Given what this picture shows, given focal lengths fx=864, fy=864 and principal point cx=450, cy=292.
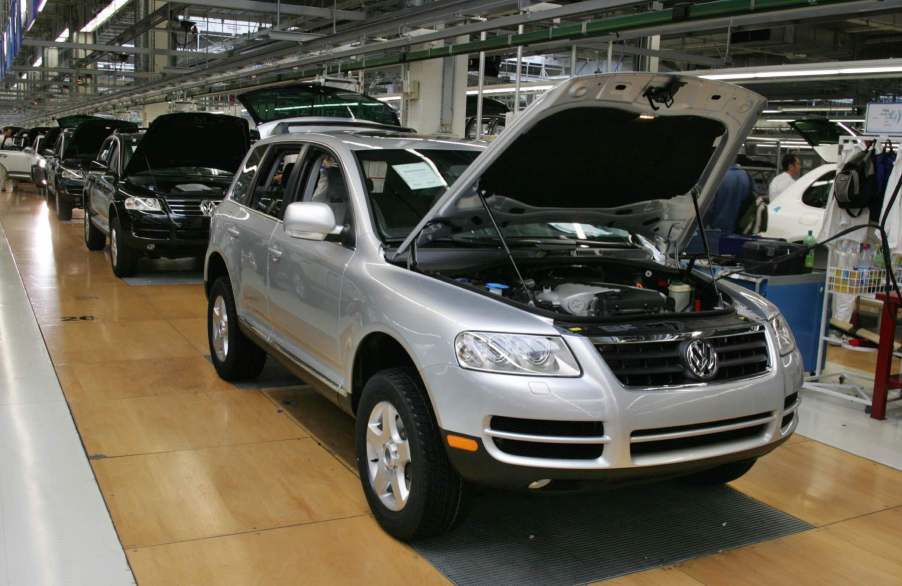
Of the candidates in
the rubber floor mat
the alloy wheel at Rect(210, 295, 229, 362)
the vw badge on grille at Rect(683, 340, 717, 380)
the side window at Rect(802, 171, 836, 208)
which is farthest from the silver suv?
the side window at Rect(802, 171, 836, 208)

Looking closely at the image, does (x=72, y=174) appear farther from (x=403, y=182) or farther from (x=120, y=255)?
(x=403, y=182)

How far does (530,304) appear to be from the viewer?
331 cm

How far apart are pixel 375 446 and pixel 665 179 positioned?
187 centimetres

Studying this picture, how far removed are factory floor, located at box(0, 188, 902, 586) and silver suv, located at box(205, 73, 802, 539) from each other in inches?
14.7

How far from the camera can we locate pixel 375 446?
3539 millimetres

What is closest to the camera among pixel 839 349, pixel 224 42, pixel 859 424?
pixel 859 424

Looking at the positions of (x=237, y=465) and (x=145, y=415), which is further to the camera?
(x=145, y=415)

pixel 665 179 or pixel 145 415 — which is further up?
pixel 665 179

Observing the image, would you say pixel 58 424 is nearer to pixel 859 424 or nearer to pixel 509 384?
pixel 509 384

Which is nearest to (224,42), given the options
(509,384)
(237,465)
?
(237,465)

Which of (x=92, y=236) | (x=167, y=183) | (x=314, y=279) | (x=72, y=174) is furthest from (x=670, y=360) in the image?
(x=72, y=174)

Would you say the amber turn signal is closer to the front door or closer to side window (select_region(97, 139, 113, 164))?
the front door

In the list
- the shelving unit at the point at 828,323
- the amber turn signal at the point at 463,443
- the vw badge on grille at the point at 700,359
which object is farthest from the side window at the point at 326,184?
the shelving unit at the point at 828,323

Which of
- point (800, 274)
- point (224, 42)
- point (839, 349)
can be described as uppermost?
point (224, 42)
